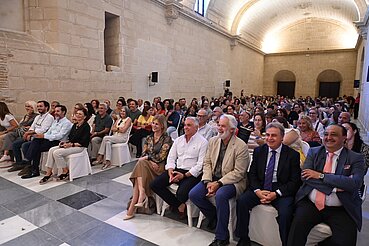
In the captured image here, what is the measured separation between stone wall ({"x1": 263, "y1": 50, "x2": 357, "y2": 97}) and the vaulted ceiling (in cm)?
67

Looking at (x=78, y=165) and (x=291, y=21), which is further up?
(x=291, y=21)

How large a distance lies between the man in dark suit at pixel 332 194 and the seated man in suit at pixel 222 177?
55 cm

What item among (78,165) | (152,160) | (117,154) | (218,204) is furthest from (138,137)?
(218,204)

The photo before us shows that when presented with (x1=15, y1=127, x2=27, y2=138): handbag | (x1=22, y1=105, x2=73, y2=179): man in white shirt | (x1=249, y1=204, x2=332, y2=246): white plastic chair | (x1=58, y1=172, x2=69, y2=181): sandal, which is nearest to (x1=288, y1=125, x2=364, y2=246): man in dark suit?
(x1=249, y1=204, x2=332, y2=246): white plastic chair

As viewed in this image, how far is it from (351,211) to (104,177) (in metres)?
3.33

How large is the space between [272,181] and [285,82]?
20.8 metres

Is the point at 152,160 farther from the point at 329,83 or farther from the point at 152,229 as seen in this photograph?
the point at 329,83

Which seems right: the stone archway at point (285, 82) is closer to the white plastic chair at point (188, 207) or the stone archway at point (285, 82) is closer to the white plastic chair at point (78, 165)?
the white plastic chair at point (78, 165)

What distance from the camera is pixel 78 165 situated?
3.97 meters

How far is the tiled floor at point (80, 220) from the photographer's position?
236cm

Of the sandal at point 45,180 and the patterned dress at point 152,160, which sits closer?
the patterned dress at point 152,160

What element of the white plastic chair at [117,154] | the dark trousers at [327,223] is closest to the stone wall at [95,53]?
the white plastic chair at [117,154]

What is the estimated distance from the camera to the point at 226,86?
14289 millimetres

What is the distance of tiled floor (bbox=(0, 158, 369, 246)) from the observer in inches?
93.0
